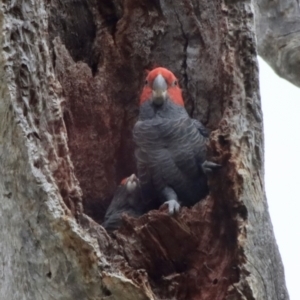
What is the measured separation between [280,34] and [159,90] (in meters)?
1.20

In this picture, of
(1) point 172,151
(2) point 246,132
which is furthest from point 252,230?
(1) point 172,151


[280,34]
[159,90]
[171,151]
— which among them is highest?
[280,34]

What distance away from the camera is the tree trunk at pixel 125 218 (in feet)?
8.36

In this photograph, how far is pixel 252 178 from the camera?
299cm

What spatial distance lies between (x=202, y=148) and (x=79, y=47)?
1125 mm

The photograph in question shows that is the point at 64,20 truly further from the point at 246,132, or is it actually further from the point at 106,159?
the point at 246,132

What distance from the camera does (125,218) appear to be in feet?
10.3

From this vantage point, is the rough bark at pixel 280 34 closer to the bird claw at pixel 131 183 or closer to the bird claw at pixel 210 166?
the bird claw at pixel 131 183

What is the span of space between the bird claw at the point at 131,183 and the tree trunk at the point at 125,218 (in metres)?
0.24

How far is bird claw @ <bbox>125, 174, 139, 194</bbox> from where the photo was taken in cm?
407

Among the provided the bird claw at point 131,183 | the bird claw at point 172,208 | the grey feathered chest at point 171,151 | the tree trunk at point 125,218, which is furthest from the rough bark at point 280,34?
the bird claw at point 172,208

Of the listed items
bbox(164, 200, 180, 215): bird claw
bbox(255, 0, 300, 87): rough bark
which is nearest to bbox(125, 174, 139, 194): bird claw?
bbox(164, 200, 180, 215): bird claw

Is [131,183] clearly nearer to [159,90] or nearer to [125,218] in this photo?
[159,90]

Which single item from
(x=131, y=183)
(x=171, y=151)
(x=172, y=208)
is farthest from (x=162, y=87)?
(x=172, y=208)
